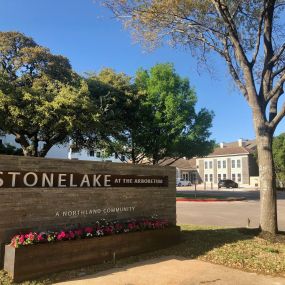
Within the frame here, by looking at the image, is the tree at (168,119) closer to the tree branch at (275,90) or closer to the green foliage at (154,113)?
the green foliage at (154,113)

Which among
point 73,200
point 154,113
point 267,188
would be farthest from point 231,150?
point 73,200

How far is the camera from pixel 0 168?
7.24 m

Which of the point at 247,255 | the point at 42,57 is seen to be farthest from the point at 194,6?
the point at 42,57

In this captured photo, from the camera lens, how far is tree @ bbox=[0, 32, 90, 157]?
840 inches

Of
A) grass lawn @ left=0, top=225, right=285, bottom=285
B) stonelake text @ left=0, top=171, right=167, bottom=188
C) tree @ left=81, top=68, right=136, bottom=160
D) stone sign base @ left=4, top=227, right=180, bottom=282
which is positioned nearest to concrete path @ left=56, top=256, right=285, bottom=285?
grass lawn @ left=0, top=225, right=285, bottom=285

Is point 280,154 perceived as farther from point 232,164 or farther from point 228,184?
point 232,164

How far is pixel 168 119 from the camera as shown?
2838cm

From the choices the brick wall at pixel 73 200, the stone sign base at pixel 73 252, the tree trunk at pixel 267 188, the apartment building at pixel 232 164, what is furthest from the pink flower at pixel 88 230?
the apartment building at pixel 232 164

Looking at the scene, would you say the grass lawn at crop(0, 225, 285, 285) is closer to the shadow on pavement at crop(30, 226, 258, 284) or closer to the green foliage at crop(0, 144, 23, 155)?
the shadow on pavement at crop(30, 226, 258, 284)

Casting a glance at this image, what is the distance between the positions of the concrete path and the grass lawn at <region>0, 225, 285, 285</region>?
33 centimetres

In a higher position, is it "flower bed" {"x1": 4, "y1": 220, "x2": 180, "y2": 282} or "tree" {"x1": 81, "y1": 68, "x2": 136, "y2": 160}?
"tree" {"x1": 81, "y1": 68, "x2": 136, "y2": 160}

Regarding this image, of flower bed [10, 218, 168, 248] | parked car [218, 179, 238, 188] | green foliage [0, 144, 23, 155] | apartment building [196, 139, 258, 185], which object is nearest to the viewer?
flower bed [10, 218, 168, 248]

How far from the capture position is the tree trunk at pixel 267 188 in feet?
36.8

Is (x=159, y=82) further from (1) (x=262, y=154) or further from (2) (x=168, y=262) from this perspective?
(2) (x=168, y=262)
